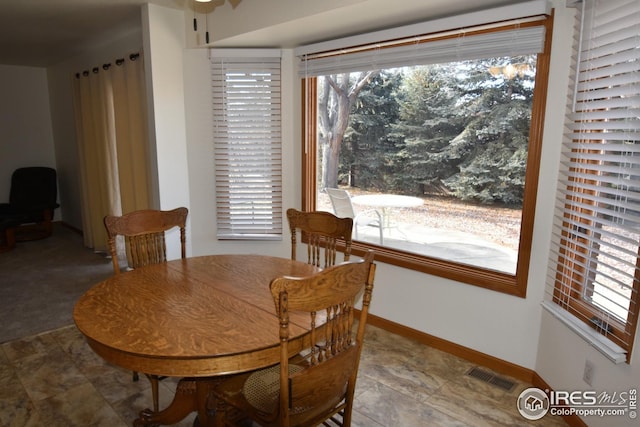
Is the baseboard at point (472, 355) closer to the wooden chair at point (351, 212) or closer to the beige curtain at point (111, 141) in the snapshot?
the wooden chair at point (351, 212)

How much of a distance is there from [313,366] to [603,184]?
5.20 ft

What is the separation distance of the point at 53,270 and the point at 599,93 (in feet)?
15.9

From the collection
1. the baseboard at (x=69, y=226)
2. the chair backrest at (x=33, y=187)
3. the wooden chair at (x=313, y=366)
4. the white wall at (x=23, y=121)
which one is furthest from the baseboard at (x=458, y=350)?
the white wall at (x=23, y=121)

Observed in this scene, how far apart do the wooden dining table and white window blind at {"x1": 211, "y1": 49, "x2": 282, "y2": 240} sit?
4.51 feet

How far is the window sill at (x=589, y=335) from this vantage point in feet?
5.67

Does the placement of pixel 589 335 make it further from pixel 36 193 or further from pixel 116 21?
pixel 36 193

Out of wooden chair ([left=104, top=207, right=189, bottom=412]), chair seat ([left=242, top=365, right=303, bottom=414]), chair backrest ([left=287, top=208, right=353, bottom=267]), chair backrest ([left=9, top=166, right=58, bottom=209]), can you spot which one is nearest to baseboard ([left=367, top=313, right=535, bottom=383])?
chair backrest ([left=287, top=208, right=353, bottom=267])

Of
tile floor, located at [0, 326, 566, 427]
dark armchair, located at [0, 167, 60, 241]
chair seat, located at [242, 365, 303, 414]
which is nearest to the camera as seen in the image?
chair seat, located at [242, 365, 303, 414]

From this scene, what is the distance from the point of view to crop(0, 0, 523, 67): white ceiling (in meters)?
Result: 2.33

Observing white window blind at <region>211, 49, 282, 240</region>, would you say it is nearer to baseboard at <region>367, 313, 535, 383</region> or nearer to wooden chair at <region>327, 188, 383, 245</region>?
wooden chair at <region>327, 188, 383, 245</region>

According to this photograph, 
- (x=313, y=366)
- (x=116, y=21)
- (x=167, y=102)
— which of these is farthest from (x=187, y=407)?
(x=116, y=21)

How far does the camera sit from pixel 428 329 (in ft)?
9.26

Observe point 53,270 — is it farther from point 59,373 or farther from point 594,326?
point 594,326

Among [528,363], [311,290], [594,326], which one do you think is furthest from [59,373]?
[594,326]
